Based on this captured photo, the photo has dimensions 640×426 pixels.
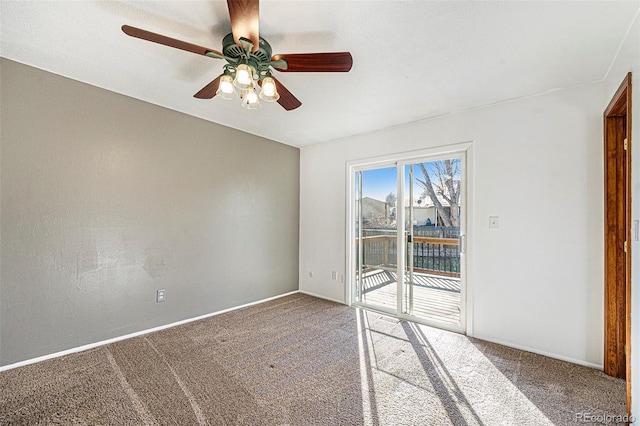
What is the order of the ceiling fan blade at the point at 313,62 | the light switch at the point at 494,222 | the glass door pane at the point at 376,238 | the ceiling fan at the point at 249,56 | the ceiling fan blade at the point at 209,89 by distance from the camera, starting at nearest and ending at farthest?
1. the ceiling fan at the point at 249,56
2. the ceiling fan blade at the point at 313,62
3. the ceiling fan blade at the point at 209,89
4. the light switch at the point at 494,222
5. the glass door pane at the point at 376,238

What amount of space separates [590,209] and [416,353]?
1.89m

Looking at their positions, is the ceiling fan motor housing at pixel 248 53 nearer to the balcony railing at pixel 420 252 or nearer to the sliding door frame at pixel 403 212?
the sliding door frame at pixel 403 212

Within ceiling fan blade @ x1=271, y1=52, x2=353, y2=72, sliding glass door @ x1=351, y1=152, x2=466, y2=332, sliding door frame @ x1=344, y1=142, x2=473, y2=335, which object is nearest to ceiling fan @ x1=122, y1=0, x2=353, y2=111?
ceiling fan blade @ x1=271, y1=52, x2=353, y2=72

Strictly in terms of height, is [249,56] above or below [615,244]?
above

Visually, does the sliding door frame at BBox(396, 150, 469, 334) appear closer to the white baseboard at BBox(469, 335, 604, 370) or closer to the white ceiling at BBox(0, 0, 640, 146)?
the white baseboard at BBox(469, 335, 604, 370)

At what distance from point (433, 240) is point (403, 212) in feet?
1.56

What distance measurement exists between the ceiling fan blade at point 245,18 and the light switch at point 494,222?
2560 millimetres

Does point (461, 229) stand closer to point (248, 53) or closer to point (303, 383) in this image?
point (303, 383)

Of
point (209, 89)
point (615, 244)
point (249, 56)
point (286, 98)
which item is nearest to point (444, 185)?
point (615, 244)

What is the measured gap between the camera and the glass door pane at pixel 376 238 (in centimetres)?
350

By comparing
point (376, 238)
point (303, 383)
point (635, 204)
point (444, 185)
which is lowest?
point (303, 383)

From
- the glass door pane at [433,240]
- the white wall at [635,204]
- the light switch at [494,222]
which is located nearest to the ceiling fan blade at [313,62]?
the white wall at [635,204]

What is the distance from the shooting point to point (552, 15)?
1563 millimetres

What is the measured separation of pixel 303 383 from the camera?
2.01m
